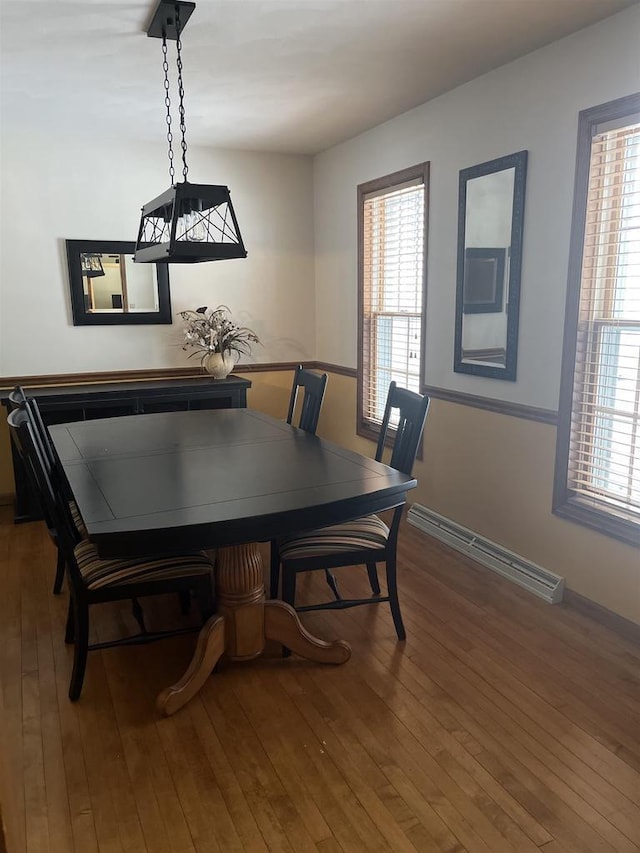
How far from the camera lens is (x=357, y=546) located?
248 cm

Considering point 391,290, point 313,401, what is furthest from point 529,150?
point 313,401

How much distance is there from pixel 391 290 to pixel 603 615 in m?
2.37

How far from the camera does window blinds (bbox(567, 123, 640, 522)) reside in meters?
2.54

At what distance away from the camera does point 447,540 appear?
3648 mm

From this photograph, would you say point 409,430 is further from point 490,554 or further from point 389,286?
point 389,286

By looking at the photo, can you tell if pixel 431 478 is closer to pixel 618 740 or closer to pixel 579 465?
pixel 579 465

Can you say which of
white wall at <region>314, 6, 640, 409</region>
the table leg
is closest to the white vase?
white wall at <region>314, 6, 640, 409</region>

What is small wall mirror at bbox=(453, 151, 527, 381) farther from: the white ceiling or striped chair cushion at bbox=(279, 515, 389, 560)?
striped chair cushion at bbox=(279, 515, 389, 560)

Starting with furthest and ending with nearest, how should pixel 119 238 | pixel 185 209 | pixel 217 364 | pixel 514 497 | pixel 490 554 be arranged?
pixel 217 364
pixel 119 238
pixel 490 554
pixel 514 497
pixel 185 209

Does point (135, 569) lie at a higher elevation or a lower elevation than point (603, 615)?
higher

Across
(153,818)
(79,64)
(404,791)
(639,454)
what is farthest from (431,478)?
(79,64)

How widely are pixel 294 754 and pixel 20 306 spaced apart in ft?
11.4

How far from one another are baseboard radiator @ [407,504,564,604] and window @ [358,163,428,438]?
82 centimetres

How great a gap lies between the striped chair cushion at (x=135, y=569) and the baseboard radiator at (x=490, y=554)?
Result: 1596mm
